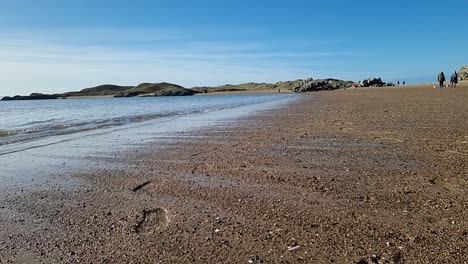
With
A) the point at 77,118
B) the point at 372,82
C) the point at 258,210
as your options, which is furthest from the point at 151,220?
the point at 372,82

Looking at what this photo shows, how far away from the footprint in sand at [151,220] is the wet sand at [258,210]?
0.01 metres

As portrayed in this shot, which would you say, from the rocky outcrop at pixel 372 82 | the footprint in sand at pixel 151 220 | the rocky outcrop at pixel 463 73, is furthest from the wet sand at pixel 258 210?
the rocky outcrop at pixel 372 82

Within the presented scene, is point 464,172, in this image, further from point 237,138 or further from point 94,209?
point 237,138

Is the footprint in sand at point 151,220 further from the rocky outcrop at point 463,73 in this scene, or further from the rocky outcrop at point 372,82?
the rocky outcrop at point 372,82

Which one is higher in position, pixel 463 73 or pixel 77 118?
pixel 463 73

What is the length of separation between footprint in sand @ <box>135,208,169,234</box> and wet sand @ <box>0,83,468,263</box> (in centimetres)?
1

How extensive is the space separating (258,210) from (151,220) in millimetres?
1493

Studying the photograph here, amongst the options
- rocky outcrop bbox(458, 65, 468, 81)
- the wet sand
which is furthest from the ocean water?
rocky outcrop bbox(458, 65, 468, 81)

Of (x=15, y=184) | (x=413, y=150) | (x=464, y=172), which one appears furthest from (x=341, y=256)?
(x=15, y=184)

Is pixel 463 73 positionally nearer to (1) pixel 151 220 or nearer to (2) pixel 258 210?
(2) pixel 258 210

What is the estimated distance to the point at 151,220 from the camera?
5176mm

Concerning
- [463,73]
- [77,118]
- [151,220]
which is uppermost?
[463,73]

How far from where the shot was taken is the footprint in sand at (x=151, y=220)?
4.87m

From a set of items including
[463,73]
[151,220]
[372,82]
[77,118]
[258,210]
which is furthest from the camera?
[372,82]
